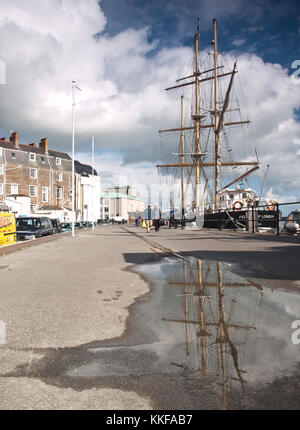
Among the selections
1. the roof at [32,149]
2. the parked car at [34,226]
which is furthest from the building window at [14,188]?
the parked car at [34,226]

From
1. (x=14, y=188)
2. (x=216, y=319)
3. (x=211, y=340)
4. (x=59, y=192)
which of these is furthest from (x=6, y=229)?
(x=59, y=192)

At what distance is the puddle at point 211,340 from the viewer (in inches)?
90.0

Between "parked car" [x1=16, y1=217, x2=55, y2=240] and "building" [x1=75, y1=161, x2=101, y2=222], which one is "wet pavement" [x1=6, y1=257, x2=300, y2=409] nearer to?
"parked car" [x1=16, y1=217, x2=55, y2=240]

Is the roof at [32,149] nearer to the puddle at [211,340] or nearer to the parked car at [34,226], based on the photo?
the parked car at [34,226]

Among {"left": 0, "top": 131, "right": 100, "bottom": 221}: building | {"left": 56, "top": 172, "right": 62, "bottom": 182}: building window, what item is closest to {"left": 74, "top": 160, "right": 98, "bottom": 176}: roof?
{"left": 0, "top": 131, "right": 100, "bottom": 221}: building

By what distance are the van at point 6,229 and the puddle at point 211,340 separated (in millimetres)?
11615

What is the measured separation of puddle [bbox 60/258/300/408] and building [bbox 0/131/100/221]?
44972 mm

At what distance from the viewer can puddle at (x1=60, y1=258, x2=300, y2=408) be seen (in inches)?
90.0

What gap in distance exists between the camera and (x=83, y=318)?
3668 mm

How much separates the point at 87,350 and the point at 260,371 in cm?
138

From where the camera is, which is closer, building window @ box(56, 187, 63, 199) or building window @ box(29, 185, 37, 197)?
building window @ box(29, 185, 37, 197)

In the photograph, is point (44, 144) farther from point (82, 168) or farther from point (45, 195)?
point (82, 168)

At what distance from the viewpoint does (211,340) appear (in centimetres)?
283
